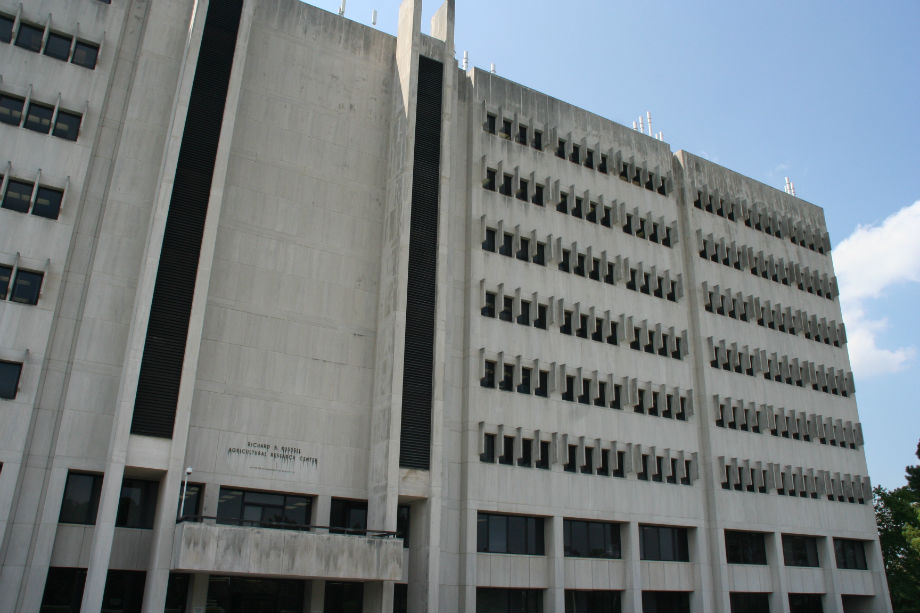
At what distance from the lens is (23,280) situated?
31.7m

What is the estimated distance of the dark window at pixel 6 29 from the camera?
34.5m

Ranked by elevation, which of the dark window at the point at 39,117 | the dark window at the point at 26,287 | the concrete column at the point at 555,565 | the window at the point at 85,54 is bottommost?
the concrete column at the point at 555,565

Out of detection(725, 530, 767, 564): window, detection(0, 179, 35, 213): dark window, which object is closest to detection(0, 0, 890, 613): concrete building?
detection(0, 179, 35, 213): dark window

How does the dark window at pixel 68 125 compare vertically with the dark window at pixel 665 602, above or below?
above

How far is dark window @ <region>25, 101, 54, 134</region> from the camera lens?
1334 inches

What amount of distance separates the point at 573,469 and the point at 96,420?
944 inches

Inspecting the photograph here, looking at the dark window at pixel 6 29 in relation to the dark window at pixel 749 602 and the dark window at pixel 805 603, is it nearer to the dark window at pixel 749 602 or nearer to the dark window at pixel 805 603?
the dark window at pixel 749 602

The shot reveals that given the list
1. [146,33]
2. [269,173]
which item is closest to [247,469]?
[269,173]

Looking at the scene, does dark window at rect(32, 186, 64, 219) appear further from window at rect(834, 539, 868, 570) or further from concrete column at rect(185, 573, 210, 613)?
window at rect(834, 539, 868, 570)

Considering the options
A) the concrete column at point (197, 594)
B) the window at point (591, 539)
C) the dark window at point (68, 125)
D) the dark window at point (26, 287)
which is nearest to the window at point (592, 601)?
Result: the window at point (591, 539)

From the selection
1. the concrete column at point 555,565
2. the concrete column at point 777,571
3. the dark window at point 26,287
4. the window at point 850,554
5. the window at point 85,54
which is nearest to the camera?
the dark window at point 26,287

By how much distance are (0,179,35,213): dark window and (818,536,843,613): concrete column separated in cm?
5059

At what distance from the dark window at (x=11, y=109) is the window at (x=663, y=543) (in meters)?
37.7

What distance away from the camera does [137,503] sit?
31703 millimetres
